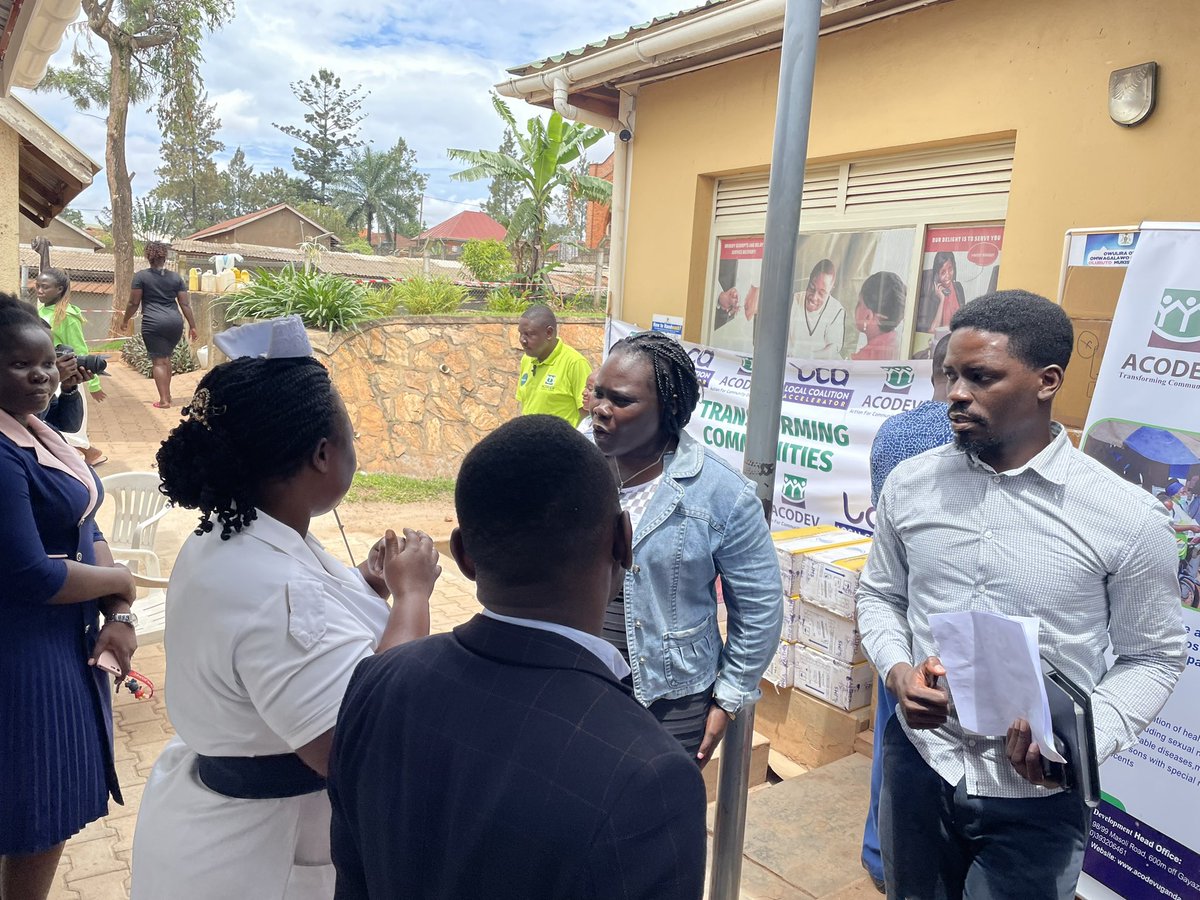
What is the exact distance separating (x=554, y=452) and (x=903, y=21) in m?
4.94

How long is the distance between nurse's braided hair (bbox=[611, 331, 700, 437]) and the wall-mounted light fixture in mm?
2874

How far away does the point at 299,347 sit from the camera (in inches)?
66.8

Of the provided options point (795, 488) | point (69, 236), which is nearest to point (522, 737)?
point (795, 488)

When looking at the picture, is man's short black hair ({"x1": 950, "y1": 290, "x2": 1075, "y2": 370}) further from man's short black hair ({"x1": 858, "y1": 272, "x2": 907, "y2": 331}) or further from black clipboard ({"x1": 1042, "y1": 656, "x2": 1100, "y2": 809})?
man's short black hair ({"x1": 858, "y1": 272, "x2": 907, "y2": 331})

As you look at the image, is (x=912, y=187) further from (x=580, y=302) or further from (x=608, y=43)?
(x=580, y=302)

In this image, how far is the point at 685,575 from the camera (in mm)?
2301

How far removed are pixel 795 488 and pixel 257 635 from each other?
4194 mm

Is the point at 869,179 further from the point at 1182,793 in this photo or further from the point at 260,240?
the point at 260,240

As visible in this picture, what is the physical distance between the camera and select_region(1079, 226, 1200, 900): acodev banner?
2.49 metres

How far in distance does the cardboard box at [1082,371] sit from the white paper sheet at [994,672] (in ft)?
5.68

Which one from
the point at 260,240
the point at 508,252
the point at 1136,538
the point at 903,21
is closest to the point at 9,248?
the point at 903,21

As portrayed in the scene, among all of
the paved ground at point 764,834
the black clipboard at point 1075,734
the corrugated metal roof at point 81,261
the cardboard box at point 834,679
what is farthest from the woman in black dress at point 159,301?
the corrugated metal roof at point 81,261

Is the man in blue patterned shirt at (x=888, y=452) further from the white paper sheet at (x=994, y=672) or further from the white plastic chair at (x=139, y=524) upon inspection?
the white plastic chair at (x=139, y=524)

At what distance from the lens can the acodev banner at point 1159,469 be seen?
8.16 ft
